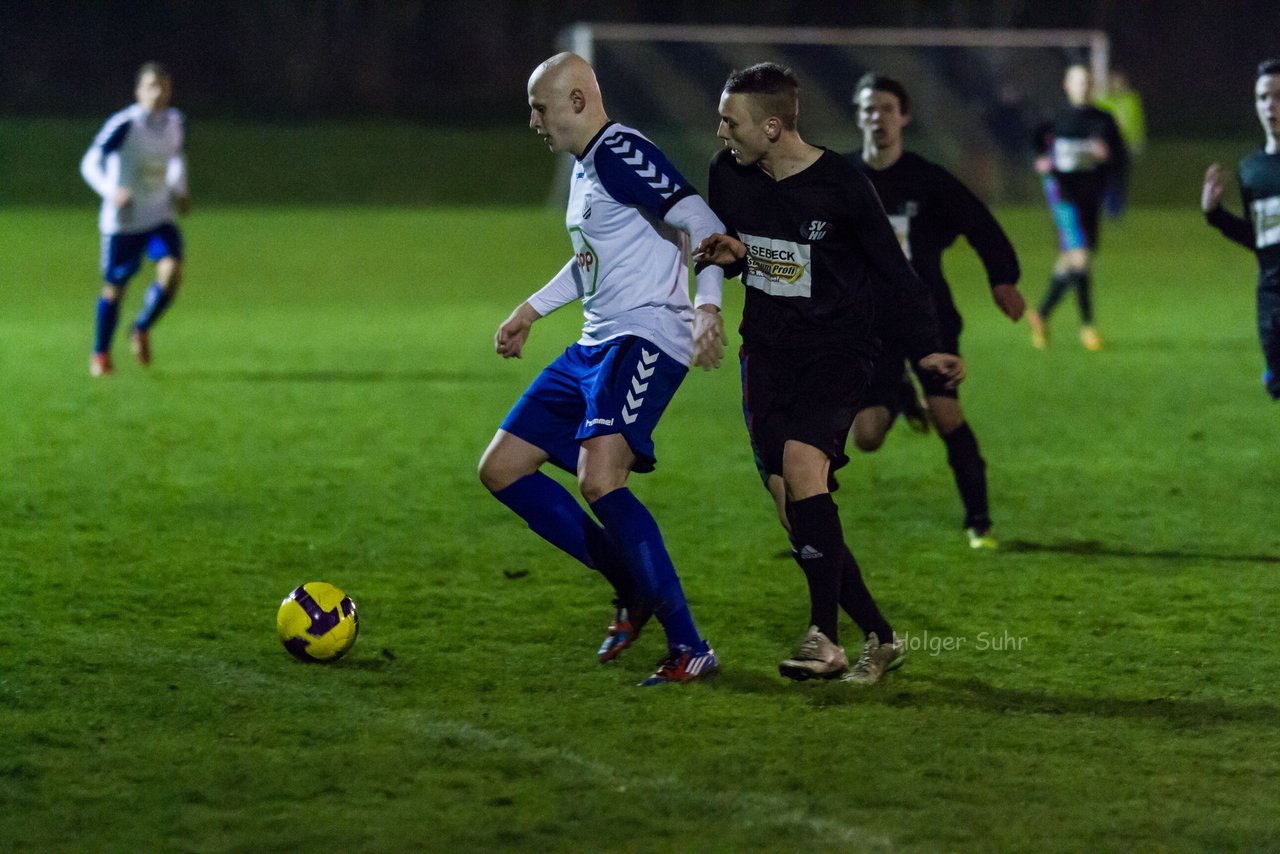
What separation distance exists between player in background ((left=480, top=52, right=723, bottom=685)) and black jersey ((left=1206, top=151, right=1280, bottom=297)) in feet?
10.1

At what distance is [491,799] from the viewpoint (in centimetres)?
412

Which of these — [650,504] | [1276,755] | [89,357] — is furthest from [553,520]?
[89,357]

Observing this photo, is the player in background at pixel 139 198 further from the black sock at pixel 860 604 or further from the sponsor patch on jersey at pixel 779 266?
the black sock at pixel 860 604

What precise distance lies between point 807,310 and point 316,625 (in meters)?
1.73

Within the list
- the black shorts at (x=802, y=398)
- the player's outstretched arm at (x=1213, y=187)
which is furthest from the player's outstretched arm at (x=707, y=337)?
the player's outstretched arm at (x=1213, y=187)

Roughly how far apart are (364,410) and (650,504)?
338cm

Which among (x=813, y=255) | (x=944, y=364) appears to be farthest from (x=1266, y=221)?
(x=813, y=255)

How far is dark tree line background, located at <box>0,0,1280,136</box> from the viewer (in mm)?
35781

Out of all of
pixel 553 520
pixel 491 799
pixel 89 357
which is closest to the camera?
pixel 491 799

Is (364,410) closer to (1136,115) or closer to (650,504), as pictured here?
(650,504)

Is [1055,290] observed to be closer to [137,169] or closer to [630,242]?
[137,169]

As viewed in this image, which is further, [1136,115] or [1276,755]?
[1136,115]

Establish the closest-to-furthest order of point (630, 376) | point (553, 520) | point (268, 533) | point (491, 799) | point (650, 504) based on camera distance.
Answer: point (491, 799), point (630, 376), point (553, 520), point (268, 533), point (650, 504)

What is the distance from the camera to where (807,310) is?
17.2 feet
